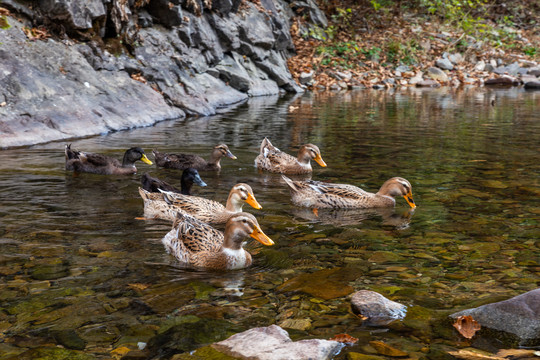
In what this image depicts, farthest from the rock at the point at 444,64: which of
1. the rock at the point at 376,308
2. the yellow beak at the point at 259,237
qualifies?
the rock at the point at 376,308

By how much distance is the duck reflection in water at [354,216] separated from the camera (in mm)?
8234

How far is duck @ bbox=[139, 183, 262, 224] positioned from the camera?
8273 millimetres

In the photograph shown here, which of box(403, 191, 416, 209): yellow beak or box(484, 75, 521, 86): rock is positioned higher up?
box(484, 75, 521, 86): rock

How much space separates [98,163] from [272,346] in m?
7.90

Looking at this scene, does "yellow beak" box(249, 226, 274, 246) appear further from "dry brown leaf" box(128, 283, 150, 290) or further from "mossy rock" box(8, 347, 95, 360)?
"mossy rock" box(8, 347, 95, 360)

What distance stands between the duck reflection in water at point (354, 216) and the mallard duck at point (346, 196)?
0.32ft

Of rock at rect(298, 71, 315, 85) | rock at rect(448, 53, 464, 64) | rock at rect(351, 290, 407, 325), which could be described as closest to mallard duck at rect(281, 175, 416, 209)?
rock at rect(351, 290, 407, 325)

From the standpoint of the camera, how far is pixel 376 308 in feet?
16.3

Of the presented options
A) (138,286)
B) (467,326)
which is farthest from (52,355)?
(467,326)

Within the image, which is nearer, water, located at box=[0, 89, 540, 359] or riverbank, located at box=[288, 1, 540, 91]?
water, located at box=[0, 89, 540, 359]

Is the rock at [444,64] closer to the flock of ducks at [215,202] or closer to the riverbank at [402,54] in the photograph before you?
the riverbank at [402,54]

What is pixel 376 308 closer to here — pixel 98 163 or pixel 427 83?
pixel 98 163

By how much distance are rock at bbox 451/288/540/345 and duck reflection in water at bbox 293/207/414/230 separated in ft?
10.2

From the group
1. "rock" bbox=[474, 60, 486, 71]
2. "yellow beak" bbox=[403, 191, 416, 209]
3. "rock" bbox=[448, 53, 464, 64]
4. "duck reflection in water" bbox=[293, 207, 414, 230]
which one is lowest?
"duck reflection in water" bbox=[293, 207, 414, 230]
